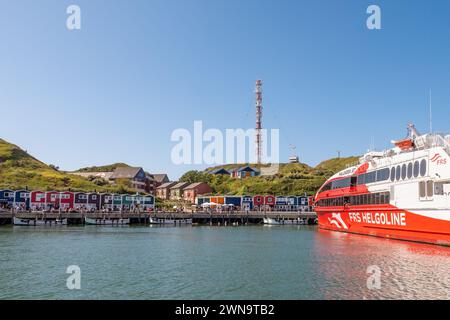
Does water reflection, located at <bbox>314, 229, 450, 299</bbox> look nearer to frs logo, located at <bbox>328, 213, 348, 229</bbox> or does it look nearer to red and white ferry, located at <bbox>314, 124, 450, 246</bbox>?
red and white ferry, located at <bbox>314, 124, 450, 246</bbox>

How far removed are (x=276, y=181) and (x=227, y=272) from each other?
121046 millimetres

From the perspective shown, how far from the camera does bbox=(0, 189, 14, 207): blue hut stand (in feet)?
297

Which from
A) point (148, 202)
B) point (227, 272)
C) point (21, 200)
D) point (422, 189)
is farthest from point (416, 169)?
point (148, 202)

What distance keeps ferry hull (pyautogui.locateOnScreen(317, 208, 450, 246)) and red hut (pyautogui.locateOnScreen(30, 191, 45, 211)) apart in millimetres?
64917

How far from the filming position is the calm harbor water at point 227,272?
22.3m

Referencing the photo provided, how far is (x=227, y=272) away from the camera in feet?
93.7

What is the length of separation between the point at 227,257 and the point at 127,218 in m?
60.3

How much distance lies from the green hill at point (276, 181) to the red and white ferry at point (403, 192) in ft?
256

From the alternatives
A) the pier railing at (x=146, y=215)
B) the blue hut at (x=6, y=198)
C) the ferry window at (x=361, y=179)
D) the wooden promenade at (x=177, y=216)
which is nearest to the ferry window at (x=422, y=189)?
the ferry window at (x=361, y=179)

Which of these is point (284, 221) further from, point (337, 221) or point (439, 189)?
point (439, 189)

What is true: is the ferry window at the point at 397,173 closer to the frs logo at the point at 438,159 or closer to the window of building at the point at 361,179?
the frs logo at the point at 438,159

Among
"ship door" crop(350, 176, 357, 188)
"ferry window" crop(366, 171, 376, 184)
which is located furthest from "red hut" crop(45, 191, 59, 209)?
"ferry window" crop(366, 171, 376, 184)

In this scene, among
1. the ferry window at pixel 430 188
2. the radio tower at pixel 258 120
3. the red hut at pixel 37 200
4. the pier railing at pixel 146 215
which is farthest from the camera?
the radio tower at pixel 258 120
